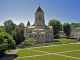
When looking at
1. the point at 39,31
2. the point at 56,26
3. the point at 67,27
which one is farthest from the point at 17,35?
the point at 67,27

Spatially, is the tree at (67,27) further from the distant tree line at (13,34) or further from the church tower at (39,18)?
Result: the church tower at (39,18)

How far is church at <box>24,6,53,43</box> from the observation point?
5791 centimetres

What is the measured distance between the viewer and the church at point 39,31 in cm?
5791

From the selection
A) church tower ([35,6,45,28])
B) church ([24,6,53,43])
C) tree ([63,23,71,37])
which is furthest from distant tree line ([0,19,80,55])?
church tower ([35,6,45,28])

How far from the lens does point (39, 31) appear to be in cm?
5831

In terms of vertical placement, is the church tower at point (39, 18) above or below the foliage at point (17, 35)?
above

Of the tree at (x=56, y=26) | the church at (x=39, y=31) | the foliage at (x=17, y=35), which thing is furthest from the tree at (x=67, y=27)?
the foliage at (x=17, y=35)

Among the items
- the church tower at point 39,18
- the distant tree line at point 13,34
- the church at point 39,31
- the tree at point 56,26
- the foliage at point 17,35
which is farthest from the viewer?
the tree at point 56,26

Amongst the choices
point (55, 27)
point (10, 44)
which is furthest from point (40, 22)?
point (10, 44)

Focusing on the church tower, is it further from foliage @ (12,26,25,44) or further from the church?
foliage @ (12,26,25,44)

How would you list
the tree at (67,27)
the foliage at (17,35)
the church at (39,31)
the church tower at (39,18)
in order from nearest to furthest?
the foliage at (17,35) → the church at (39,31) → the church tower at (39,18) → the tree at (67,27)

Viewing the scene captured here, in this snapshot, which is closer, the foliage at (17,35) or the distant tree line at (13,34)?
the distant tree line at (13,34)

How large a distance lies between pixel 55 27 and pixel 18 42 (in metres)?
37.6

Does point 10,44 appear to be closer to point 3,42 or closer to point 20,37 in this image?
point 3,42
